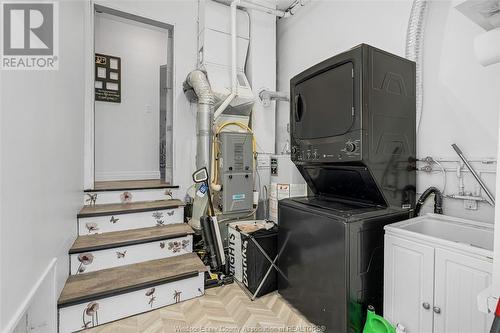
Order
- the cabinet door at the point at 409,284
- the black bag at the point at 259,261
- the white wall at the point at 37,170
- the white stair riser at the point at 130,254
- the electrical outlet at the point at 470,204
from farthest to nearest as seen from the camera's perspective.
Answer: the black bag at the point at 259,261 → the white stair riser at the point at 130,254 → the electrical outlet at the point at 470,204 → the cabinet door at the point at 409,284 → the white wall at the point at 37,170

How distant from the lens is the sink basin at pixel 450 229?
4.55 ft

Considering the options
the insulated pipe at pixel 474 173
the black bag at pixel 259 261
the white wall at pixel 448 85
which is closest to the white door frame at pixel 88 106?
the black bag at pixel 259 261

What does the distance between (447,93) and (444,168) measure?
1.67 feet

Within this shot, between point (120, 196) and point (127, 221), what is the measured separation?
1.26 feet

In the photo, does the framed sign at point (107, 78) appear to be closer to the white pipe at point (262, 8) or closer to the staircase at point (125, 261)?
the staircase at point (125, 261)

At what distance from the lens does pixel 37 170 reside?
132cm

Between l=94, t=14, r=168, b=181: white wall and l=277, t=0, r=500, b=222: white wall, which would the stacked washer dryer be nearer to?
l=277, t=0, r=500, b=222: white wall

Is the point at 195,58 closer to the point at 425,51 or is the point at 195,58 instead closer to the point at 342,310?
the point at 425,51

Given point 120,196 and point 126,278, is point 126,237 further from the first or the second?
point 120,196

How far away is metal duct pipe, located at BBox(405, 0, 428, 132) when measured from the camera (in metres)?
1.75

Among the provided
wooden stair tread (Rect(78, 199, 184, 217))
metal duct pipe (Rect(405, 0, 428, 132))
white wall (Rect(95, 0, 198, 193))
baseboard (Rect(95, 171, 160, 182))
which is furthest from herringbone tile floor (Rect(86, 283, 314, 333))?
baseboard (Rect(95, 171, 160, 182))

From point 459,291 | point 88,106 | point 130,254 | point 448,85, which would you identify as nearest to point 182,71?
point 88,106

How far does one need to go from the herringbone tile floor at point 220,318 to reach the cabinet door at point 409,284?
589 mm

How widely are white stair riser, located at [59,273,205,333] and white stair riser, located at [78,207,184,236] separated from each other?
732mm
